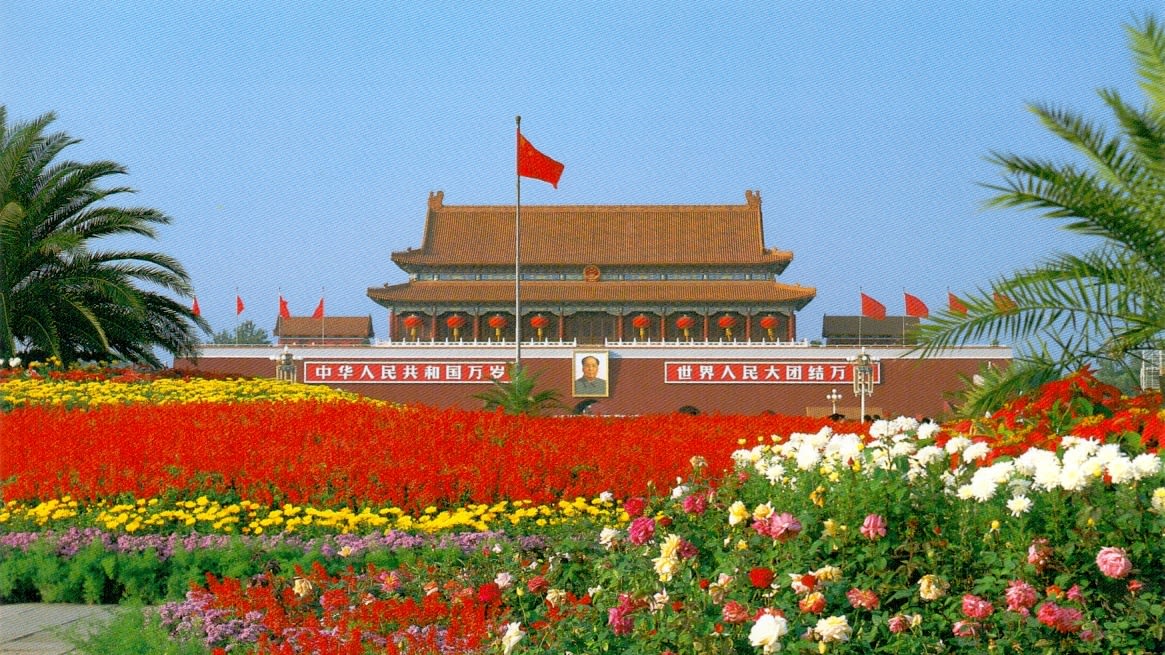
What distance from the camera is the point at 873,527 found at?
401cm

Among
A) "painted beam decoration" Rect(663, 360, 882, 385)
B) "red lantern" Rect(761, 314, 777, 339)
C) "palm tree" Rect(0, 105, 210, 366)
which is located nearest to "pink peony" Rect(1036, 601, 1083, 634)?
"palm tree" Rect(0, 105, 210, 366)

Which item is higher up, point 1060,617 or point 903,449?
point 903,449

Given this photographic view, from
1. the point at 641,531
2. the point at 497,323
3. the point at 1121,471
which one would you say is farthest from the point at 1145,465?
the point at 497,323

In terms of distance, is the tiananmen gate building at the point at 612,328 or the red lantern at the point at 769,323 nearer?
the tiananmen gate building at the point at 612,328

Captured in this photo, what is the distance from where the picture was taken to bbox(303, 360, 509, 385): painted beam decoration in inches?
1352

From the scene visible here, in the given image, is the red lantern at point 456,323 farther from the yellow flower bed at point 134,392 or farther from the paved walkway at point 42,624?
the paved walkway at point 42,624

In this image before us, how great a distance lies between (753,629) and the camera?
355 centimetres

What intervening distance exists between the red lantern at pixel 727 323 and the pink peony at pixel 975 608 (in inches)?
1277

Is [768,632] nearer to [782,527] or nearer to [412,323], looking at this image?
[782,527]

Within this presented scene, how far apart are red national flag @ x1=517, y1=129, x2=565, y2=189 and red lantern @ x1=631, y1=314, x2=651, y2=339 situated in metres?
16.0

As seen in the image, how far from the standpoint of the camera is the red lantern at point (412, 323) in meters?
36.2

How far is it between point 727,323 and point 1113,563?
3243 centimetres

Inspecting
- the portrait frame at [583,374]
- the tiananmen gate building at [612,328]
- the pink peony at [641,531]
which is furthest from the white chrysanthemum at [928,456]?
the portrait frame at [583,374]

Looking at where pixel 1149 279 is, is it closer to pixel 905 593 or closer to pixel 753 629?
pixel 905 593
